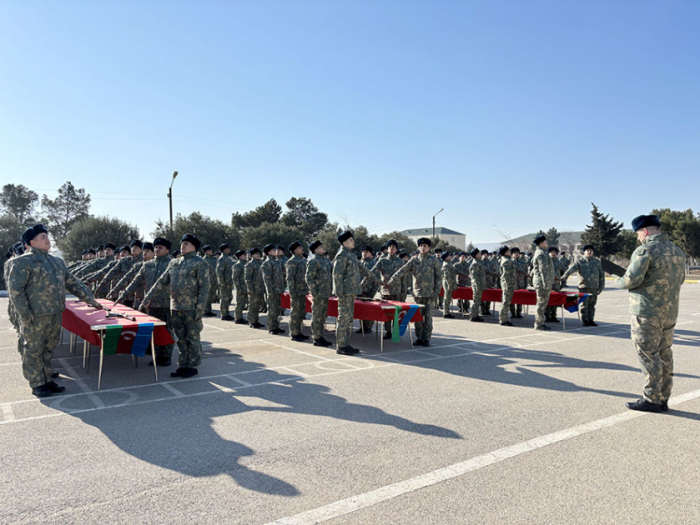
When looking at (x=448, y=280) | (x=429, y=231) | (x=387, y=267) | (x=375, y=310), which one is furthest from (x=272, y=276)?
(x=429, y=231)

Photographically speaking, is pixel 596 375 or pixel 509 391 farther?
pixel 596 375

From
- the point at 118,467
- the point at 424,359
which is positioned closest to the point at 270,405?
the point at 118,467

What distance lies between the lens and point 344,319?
29.8ft

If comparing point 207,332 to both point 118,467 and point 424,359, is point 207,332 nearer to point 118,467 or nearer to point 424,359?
point 424,359

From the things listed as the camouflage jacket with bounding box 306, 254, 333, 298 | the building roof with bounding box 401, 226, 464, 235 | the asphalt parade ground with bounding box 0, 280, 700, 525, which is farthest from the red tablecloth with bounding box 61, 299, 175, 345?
the building roof with bounding box 401, 226, 464, 235

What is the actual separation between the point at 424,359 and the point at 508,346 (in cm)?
231

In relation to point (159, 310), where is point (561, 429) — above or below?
below

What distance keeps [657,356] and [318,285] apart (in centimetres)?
603

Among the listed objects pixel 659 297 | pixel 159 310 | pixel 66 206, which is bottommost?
pixel 159 310

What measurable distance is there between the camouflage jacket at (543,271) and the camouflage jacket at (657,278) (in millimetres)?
6232

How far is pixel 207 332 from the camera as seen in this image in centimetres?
1161

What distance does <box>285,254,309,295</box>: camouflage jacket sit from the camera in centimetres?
1076

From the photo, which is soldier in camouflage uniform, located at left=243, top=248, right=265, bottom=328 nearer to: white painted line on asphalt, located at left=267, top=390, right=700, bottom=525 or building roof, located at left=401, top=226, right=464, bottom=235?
white painted line on asphalt, located at left=267, top=390, right=700, bottom=525

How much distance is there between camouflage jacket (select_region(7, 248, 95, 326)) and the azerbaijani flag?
72 centimetres
